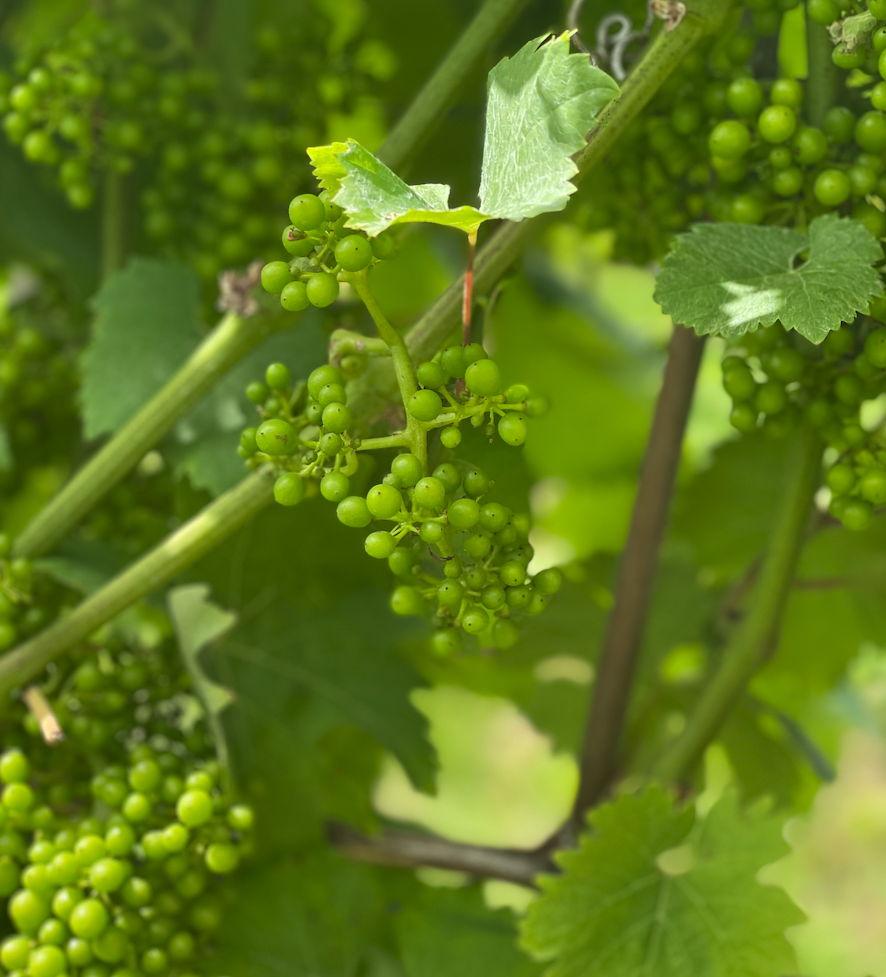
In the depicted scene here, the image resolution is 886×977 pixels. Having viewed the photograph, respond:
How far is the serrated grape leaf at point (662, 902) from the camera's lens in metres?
0.62

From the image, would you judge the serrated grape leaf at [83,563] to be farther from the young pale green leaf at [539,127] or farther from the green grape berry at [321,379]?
→ the young pale green leaf at [539,127]

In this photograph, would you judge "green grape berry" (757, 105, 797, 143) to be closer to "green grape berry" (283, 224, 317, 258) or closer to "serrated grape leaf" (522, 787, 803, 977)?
"green grape berry" (283, 224, 317, 258)

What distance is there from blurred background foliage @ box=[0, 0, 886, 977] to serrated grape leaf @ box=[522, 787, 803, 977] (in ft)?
0.48

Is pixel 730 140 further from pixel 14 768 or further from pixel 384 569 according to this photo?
pixel 14 768

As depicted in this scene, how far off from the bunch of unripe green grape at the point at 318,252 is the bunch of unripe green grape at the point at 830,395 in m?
0.21

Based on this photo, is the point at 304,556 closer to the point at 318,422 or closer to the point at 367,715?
the point at 367,715

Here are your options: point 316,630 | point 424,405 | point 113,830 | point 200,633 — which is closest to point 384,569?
point 316,630

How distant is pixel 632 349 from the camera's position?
4.30 ft

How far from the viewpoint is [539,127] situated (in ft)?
1.39

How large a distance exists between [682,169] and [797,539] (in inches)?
9.2

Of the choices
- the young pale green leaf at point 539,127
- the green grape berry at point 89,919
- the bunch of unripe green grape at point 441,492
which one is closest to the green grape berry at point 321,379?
the bunch of unripe green grape at point 441,492

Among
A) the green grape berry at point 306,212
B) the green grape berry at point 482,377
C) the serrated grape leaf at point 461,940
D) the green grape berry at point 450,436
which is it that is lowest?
the serrated grape leaf at point 461,940

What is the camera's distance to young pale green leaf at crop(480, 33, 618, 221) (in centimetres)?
40

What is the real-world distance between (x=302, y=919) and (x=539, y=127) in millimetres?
613
